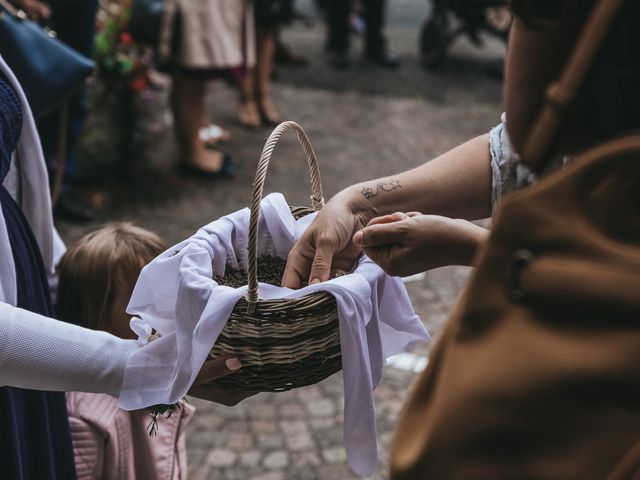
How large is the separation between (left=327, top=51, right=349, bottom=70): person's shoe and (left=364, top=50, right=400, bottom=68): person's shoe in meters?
0.40

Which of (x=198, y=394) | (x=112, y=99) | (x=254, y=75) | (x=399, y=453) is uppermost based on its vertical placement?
(x=399, y=453)

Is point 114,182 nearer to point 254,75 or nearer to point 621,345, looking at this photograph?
point 254,75

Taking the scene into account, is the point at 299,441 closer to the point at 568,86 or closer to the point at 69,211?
the point at 69,211

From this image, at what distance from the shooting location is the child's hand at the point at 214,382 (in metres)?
1.44

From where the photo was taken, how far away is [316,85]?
24.6 feet

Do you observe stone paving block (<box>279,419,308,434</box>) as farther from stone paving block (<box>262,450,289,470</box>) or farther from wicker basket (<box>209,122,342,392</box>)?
wicker basket (<box>209,122,342,392</box>)

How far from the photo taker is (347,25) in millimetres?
8312

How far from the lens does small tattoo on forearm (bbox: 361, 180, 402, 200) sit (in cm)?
159

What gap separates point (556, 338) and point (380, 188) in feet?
2.87

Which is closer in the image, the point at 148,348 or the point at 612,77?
the point at 612,77

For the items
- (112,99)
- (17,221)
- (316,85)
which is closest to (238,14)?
(112,99)

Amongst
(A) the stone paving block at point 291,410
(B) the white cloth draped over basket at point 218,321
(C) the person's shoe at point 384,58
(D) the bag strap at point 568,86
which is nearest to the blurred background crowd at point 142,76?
(A) the stone paving block at point 291,410

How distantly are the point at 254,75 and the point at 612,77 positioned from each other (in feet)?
18.5

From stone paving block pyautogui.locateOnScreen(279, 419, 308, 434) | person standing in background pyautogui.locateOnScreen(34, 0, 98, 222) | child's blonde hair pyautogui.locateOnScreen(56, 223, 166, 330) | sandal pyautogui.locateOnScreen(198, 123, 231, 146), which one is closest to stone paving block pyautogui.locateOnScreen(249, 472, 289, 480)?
stone paving block pyautogui.locateOnScreen(279, 419, 308, 434)
